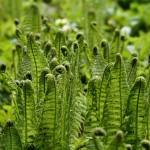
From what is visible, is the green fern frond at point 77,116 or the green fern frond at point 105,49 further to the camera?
the green fern frond at point 105,49

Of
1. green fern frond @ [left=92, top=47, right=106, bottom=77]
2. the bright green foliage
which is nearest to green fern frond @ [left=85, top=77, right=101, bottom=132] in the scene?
the bright green foliage

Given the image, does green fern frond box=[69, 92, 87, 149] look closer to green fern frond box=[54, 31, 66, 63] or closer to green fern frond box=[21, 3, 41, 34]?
green fern frond box=[54, 31, 66, 63]

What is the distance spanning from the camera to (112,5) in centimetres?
600

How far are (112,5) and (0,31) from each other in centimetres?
167

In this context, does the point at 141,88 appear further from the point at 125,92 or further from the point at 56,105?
the point at 56,105

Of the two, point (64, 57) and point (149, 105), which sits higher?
point (64, 57)

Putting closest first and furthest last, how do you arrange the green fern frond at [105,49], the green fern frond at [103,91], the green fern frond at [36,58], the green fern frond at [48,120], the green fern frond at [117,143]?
the green fern frond at [117,143], the green fern frond at [48,120], the green fern frond at [103,91], the green fern frond at [36,58], the green fern frond at [105,49]

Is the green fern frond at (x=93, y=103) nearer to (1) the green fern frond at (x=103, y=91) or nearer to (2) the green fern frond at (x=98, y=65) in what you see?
(1) the green fern frond at (x=103, y=91)

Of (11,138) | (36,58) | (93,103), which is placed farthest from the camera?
(36,58)

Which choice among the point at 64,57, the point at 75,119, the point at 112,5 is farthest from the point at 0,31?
the point at 75,119

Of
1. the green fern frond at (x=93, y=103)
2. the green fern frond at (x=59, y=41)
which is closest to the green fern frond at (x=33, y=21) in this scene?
the green fern frond at (x=59, y=41)

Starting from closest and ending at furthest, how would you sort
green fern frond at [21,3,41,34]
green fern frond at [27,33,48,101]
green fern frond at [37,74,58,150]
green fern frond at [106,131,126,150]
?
green fern frond at [106,131,126,150], green fern frond at [37,74,58,150], green fern frond at [27,33,48,101], green fern frond at [21,3,41,34]

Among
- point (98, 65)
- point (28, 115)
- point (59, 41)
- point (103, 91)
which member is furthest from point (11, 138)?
point (59, 41)

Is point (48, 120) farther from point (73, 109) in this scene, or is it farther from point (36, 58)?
point (36, 58)
